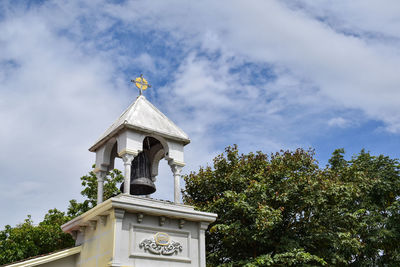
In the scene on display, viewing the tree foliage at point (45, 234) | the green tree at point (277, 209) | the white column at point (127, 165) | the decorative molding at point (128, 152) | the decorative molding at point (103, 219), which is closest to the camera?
the decorative molding at point (103, 219)

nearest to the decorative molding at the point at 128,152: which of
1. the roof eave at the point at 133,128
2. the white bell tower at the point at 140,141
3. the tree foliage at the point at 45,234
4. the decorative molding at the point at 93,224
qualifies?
the white bell tower at the point at 140,141

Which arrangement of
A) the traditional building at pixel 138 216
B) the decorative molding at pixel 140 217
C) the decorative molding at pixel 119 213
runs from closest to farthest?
the decorative molding at pixel 119 213 → the traditional building at pixel 138 216 → the decorative molding at pixel 140 217

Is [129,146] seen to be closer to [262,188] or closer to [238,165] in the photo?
[262,188]

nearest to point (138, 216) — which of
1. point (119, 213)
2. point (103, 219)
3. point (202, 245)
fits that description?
point (119, 213)

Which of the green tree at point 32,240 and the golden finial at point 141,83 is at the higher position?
the golden finial at point 141,83

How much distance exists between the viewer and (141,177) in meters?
12.0

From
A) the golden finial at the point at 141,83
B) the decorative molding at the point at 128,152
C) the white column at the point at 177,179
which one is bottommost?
the white column at the point at 177,179

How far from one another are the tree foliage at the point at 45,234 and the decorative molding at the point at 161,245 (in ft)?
48.4

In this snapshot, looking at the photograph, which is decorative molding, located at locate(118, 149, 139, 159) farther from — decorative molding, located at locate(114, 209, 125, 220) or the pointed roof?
→ decorative molding, located at locate(114, 209, 125, 220)

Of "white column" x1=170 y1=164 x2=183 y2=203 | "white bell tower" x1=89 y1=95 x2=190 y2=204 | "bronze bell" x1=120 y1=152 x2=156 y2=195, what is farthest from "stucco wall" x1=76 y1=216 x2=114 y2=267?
"white column" x1=170 y1=164 x2=183 y2=203

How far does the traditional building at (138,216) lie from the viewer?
404 inches

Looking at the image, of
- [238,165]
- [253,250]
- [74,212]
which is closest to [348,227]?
[253,250]

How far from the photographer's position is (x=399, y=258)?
23.0m

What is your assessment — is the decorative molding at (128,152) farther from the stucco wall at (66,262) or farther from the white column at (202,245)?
the stucco wall at (66,262)
